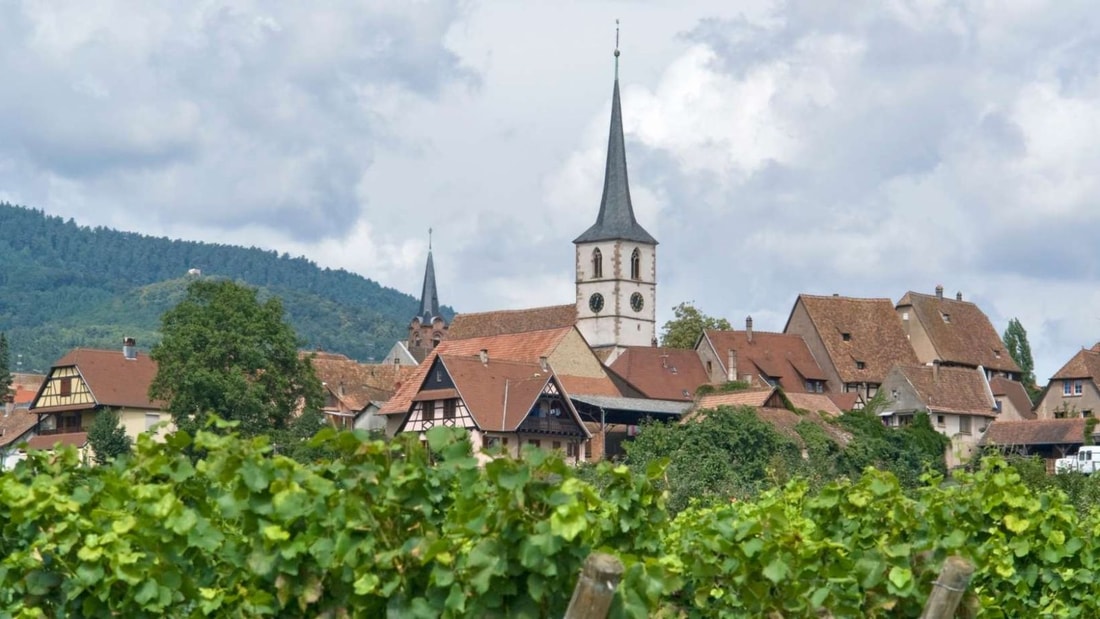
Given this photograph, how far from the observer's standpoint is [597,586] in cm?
793

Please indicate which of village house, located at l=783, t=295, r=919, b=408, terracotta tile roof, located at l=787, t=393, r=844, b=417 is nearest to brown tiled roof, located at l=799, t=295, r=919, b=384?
village house, located at l=783, t=295, r=919, b=408

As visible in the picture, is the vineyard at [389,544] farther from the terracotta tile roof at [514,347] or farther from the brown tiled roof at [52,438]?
the brown tiled roof at [52,438]

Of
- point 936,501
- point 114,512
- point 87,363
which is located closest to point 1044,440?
point 87,363

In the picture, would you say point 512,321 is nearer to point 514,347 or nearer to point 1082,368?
point 514,347

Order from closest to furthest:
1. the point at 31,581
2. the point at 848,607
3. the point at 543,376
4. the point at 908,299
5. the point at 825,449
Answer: the point at 31,581, the point at 848,607, the point at 825,449, the point at 543,376, the point at 908,299

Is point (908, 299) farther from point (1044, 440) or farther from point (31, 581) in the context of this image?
point (31, 581)

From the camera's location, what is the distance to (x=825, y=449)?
73562 mm

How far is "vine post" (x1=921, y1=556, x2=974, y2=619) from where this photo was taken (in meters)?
9.78

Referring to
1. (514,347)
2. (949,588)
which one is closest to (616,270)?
(514,347)

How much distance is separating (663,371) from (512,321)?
99.5ft

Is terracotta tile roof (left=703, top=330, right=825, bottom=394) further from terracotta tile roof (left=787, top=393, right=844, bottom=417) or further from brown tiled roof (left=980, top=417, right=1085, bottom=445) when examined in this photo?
brown tiled roof (left=980, top=417, right=1085, bottom=445)

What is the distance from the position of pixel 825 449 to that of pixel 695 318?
4173 centimetres

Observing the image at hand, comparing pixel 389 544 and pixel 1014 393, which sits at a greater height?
pixel 1014 393

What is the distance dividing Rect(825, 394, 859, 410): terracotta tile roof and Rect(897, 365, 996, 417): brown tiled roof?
2.93m
